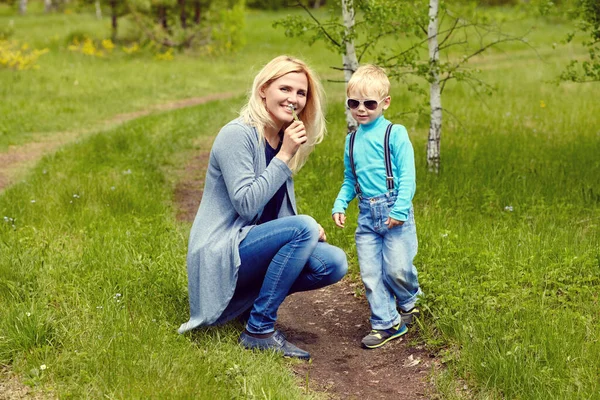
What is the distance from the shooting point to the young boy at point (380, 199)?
4336mm

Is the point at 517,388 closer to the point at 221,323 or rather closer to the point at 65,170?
the point at 221,323

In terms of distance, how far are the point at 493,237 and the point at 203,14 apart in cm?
2168

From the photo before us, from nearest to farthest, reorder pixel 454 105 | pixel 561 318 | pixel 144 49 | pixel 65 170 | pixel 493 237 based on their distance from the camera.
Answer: pixel 561 318 → pixel 493 237 → pixel 65 170 → pixel 454 105 → pixel 144 49

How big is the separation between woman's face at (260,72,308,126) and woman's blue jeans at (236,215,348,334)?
0.61 meters

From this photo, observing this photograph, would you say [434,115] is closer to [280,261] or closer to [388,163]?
[388,163]

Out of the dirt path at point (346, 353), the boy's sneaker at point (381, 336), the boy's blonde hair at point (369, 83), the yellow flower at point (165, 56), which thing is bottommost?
the yellow flower at point (165, 56)

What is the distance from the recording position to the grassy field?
12.3 feet

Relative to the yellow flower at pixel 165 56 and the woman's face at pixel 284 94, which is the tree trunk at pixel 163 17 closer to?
the yellow flower at pixel 165 56

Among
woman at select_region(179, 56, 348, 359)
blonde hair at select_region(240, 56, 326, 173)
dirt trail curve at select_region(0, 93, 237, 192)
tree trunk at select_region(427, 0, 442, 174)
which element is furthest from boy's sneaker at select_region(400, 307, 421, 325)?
dirt trail curve at select_region(0, 93, 237, 192)

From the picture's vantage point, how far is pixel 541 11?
276 inches

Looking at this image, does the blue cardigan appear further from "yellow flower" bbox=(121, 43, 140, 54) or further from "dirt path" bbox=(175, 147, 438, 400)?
"yellow flower" bbox=(121, 43, 140, 54)

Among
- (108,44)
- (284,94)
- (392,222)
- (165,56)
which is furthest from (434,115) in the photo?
(108,44)

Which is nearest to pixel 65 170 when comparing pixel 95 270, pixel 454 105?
pixel 95 270

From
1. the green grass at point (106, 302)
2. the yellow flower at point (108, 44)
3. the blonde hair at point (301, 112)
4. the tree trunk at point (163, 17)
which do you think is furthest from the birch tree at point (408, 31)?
the tree trunk at point (163, 17)
